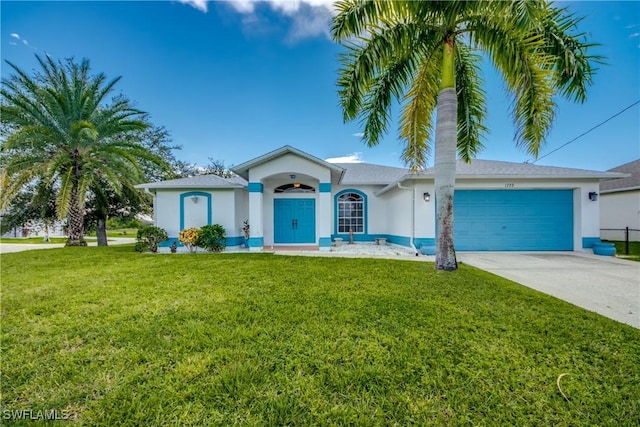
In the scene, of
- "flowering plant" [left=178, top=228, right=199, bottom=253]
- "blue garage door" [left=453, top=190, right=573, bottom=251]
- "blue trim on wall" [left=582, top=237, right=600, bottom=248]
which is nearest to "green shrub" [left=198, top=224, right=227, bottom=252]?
"flowering plant" [left=178, top=228, right=199, bottom=253]

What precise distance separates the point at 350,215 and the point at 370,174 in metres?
2.87

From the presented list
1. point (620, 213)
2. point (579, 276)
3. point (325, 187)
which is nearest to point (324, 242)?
point (325, 187)

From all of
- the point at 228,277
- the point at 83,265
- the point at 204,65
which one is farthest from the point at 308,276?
the point at 204,65

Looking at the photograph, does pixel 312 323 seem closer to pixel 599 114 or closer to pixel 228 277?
pixel 228 277

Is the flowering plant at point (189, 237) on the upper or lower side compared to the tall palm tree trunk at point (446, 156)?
A: lower

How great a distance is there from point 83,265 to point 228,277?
203 inches

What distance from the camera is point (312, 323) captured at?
375cm

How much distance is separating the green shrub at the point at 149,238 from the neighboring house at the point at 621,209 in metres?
23.3

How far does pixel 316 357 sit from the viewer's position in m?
2.94

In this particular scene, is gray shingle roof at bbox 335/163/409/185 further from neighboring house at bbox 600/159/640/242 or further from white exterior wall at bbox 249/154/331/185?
neighboring house at bbox 600/159/640/242

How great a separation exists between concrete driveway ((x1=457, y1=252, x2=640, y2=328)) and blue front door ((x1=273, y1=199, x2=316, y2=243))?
683 cm

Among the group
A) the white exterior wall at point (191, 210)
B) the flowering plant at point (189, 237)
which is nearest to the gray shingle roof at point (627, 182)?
the white exterior wall at point (191, 210)

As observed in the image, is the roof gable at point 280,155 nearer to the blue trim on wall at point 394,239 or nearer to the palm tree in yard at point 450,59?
the palm tree in yard at point 450,59

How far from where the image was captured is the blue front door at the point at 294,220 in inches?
525
